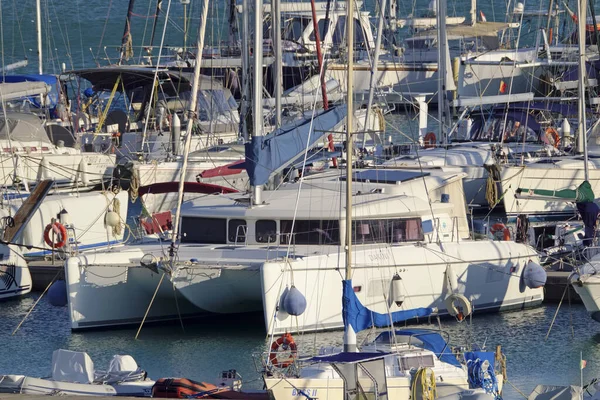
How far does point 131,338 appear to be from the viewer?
23.3 m

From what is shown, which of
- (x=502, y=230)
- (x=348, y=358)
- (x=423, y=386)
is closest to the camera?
(x=348, y=358)

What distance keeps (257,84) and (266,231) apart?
8.42 feet

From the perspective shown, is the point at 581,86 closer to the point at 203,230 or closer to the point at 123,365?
the point at 203,230

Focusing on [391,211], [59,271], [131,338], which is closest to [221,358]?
[131,338]

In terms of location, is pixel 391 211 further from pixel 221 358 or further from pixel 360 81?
pixel 360 81

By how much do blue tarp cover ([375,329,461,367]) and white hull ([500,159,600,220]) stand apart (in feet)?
46.5

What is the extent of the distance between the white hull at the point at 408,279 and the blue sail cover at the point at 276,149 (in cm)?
186

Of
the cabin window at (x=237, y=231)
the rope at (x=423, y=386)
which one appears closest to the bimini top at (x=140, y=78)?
the cabin window at (x=237, y=231)

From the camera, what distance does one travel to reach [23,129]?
1432 inches

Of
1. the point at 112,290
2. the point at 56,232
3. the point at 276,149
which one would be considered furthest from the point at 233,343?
the point at 56,232

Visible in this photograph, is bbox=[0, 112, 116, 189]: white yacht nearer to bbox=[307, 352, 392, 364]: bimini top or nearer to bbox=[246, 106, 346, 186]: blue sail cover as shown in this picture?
bbox=[246, 106, 346, 186]: blue sail cover

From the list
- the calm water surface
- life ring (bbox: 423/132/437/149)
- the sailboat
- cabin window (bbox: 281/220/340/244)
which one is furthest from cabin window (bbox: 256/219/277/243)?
life ring (bbox: 423/132/437/149)

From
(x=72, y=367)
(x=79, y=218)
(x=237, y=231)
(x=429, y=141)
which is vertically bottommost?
(x=79, y=218)

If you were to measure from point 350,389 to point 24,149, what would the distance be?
2098 centimetres
